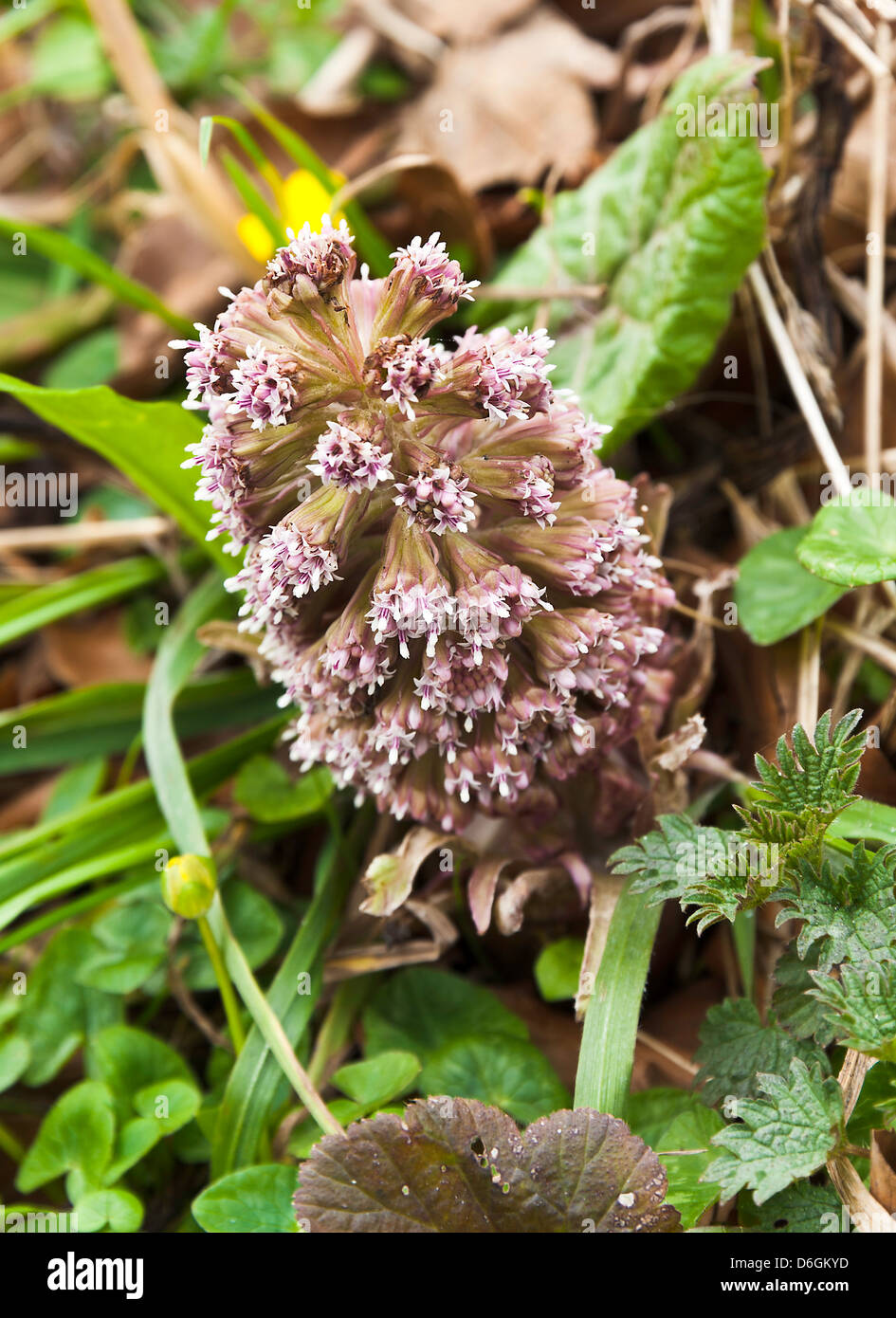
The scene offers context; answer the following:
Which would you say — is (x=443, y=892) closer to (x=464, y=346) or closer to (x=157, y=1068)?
(x=157, y=1068)

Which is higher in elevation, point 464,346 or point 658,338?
point 658,338

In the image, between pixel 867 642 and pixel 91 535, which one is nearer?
pixel 867 642

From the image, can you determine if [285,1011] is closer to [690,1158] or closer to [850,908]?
[690,1158]

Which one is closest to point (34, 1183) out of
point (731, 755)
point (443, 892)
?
point (443, 892)

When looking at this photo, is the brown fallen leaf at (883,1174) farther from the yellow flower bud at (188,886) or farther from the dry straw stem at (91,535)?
the dry straw stem at (91,535)

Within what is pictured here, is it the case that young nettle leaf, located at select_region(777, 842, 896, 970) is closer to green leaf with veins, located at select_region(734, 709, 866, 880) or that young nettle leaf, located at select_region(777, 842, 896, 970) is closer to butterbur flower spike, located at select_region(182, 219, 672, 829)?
green leaf with veins, located at select_region(734, 709, 866, 880)

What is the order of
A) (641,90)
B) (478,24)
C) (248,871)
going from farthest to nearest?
(478,24) → (641,90) → (248,871)

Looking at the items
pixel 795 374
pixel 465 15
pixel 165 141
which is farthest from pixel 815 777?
pixel 465 15
